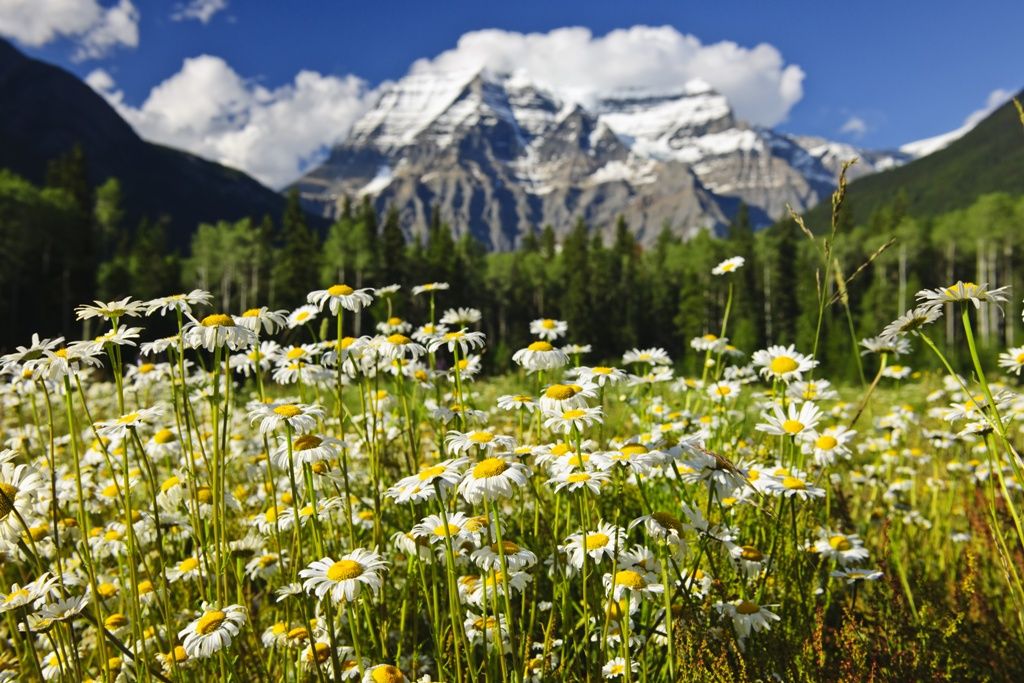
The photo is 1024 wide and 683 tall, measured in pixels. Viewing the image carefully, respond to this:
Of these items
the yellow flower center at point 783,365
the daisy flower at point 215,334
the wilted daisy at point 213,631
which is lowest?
the wilted daisy at point 213,631

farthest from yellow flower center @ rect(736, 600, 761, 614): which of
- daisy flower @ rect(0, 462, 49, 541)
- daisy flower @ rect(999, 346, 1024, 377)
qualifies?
daisy flower @ rect(0, 462, 49, 541)

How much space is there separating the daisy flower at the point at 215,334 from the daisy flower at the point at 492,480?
37.9 inches

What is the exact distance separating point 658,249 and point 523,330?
16851mm

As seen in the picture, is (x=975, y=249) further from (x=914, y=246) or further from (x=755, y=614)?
(x=755, y=614)

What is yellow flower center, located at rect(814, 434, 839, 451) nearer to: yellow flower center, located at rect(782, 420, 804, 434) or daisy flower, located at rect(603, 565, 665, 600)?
yellow flower center, located at rect(782, 420, 804, 434)

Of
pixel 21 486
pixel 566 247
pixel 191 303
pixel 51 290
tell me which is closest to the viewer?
pixel 21 486

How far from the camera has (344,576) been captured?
1.84 m

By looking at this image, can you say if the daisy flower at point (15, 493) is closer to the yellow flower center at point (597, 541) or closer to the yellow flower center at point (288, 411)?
the yellow flower center at point (288, 411)

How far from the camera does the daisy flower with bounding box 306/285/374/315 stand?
252 cm

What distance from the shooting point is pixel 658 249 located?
214 feet

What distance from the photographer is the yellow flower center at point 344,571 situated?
1.84m

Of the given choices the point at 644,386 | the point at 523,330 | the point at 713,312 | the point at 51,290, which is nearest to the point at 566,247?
the point at 523,330

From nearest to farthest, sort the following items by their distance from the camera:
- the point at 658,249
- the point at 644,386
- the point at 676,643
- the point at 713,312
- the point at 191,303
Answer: the point at 676,643
the point at 191,303
the point at 644,386
the point at 713,312
the point at 658,249

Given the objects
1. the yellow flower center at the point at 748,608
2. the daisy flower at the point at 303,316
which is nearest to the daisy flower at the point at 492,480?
the yellow flower center at the point at 748,608
